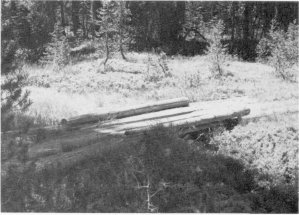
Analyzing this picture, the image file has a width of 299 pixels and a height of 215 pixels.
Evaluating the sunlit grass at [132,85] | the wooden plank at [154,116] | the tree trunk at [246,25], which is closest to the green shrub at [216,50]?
the sunlit grass at [132,85]

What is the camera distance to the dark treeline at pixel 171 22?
33000 mm

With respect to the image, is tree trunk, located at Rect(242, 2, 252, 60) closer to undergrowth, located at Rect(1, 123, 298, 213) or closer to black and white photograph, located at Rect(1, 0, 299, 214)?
black and white photograph, located at Rect(1, 0, 299, 214)

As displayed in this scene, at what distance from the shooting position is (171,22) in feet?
121

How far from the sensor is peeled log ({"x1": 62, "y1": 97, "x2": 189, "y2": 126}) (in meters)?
10.8

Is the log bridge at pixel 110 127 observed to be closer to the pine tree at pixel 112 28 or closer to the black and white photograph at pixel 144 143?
the black and white photograph at pixel 144 143

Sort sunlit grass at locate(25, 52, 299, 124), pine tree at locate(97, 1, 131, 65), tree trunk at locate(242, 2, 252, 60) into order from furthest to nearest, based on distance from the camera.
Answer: tree trunk at locate(242, 2, 252, 60), pine tree at locate(97, 1, 131, 65), sunlit grass at locate(25, 52, 299, 124)

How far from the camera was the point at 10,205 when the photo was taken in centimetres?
721

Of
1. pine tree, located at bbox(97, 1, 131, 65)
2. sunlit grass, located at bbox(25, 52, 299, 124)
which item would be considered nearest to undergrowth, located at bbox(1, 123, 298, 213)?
sunlit grass, located at bbox(25, 52, 299, 124)

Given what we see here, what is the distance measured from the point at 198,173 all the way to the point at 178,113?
287cm

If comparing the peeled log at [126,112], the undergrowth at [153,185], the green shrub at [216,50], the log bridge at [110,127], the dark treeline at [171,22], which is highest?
the dark treeline at [171,22]

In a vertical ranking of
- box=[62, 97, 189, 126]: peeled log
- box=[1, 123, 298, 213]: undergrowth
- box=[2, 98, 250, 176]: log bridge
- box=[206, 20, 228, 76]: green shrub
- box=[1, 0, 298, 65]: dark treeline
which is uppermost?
box=[1, 0, 298, 65]: dark treeline

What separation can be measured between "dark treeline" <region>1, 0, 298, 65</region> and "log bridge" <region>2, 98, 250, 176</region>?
64.5ft

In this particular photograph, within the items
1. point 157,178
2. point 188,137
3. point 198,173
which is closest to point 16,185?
point 157,178

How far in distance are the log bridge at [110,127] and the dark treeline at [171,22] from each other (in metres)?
19.7
